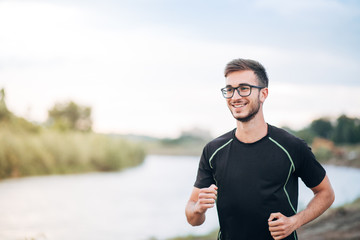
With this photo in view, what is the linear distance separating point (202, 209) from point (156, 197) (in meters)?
14.1

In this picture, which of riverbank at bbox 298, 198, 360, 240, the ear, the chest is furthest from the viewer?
riverbank at bbox 298, 198, 360, 240

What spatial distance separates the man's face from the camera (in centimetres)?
224

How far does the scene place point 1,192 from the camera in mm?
15477

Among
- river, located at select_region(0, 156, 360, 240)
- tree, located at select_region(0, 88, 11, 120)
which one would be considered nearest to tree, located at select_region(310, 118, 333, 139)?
river, located at select_region(0, 156, 360, 240)

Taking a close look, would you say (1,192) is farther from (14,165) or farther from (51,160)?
(51,160)

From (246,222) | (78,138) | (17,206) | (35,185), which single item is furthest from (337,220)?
(78,138)

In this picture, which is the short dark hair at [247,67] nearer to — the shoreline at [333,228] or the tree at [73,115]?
the shoreline at [333,228]

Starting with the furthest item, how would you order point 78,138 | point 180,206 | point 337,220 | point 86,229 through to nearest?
point 78,138, point 180,206, point 86,229, point 337,220

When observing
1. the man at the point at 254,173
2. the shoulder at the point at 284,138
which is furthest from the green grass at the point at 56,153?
the shoulder at the point at 284,138

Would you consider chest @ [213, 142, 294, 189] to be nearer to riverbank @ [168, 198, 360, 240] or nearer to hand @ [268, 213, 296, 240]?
hand @ [268, 213, 296, 240]

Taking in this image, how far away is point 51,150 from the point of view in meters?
21.6

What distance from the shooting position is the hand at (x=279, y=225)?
2074 millimetres

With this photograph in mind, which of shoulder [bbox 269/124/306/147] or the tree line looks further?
the tree line

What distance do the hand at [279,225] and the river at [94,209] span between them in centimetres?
473
